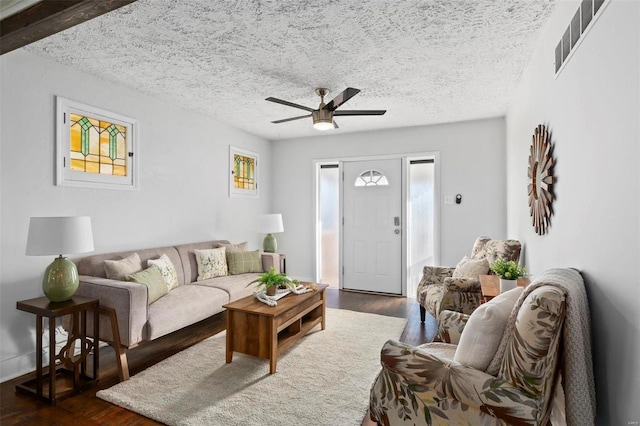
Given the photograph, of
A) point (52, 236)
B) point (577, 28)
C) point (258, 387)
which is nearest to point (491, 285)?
point (577, 28)

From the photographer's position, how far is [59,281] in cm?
234

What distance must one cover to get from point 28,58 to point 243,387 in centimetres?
305

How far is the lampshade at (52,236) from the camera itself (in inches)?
88.3

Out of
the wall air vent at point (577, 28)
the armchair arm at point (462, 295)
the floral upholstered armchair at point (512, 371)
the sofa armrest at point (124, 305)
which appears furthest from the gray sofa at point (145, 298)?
the wall air vent at point (577, 28)

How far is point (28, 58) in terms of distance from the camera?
8.58 feet

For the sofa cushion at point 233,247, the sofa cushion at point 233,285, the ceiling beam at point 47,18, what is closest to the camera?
the ceiling beam at point 47,18

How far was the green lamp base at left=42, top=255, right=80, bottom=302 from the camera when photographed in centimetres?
233

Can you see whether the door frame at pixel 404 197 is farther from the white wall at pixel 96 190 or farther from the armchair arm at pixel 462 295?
the armchair arm at pixel 462 295

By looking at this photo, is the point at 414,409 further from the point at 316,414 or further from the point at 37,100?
the point at 37,100

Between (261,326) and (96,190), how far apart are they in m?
2.06

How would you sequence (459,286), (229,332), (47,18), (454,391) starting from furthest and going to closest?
1. (459,286)
2. (229,332)
3. (47,18)
4. (454,391)

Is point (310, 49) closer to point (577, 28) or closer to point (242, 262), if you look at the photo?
point (577, 28)

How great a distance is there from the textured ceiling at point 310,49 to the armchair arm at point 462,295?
1.90 metres

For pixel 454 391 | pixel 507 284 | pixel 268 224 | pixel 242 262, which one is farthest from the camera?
pixel 268 224
